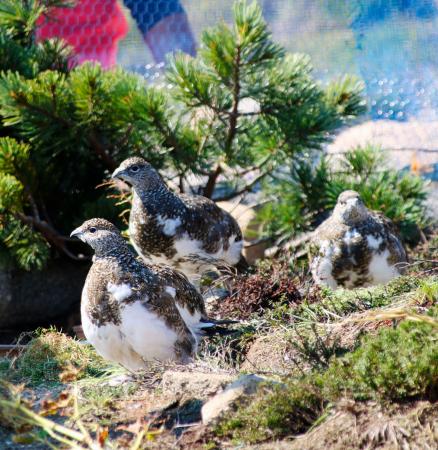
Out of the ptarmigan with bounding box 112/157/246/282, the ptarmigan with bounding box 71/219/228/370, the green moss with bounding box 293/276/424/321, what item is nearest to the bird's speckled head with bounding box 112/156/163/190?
the ptarmigan with bounding box 112/157/246/282

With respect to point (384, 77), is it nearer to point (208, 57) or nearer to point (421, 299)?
point (208, 57)

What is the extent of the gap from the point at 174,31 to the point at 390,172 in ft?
7.01

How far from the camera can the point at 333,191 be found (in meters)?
6.02

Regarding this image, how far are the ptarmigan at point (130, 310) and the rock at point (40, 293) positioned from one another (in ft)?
7.50

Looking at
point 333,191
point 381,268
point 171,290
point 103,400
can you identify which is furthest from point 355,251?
point 103,400

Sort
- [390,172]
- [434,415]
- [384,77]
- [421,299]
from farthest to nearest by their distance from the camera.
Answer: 1. [384,77]
2. [390,172]
3. [421,299]
4. [434,415]

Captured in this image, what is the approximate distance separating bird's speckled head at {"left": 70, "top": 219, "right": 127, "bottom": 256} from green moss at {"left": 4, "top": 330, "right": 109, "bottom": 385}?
52 centimetres

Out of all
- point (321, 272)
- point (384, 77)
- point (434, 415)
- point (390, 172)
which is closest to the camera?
point (434, 415)

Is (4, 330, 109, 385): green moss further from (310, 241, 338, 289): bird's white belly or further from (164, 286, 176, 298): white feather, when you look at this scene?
(310, 241, 338, 289): bird's white belly

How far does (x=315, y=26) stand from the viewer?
22.8 feet

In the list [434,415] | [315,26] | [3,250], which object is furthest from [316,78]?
[434,415]

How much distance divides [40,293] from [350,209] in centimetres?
237

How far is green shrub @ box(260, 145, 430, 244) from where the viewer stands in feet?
19.9

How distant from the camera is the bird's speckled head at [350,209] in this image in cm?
518
